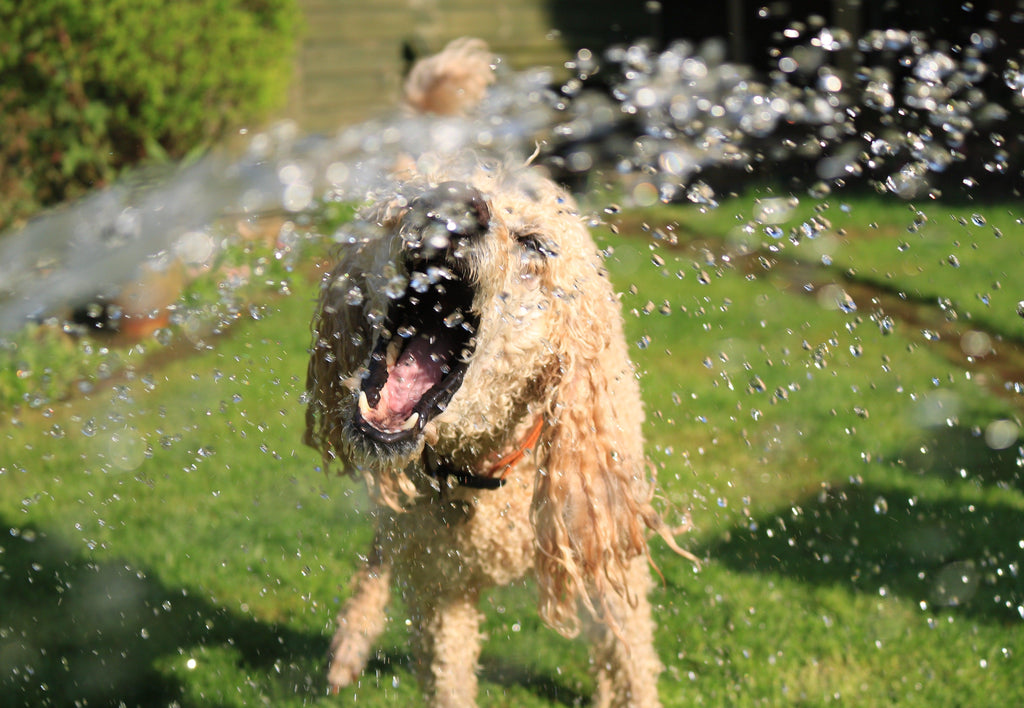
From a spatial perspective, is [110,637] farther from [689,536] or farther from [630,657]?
[689,536]

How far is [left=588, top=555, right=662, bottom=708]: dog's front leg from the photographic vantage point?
8.53 feet

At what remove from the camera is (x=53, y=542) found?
3.66m

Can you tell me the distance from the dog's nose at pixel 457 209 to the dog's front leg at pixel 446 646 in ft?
3.87

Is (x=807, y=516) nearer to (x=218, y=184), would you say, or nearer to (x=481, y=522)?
(x=481, y=522)

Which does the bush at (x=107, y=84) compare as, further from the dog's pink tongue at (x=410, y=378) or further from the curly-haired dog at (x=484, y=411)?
the dog's pink tongue at (x=410, y=378)

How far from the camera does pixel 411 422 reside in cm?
184

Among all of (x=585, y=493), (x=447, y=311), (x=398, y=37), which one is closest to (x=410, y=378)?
(x=447, y=311)

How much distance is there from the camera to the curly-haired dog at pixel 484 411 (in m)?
1.84

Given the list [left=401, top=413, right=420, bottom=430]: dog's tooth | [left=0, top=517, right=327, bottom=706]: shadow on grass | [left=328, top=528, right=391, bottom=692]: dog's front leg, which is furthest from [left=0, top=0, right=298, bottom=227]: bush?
[left=401, top=413, right=420, bottom=430]: dog's tooth

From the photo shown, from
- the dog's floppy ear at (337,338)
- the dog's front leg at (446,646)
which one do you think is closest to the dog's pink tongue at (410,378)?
the dog's floppy ear at (337,338)

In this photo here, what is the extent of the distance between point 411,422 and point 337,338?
0.39 m

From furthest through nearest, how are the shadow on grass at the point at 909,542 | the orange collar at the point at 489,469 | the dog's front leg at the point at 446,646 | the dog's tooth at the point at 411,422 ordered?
1. the shadow on grass at the point at 909,542
2. the dog's front leg at the point at 446,646
3. the orange collar at the point at 489,469
4. the dog's tooth at the point at 411,422

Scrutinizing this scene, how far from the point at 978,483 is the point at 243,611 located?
3062 millimetres

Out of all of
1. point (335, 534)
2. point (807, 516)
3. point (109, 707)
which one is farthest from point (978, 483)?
point (109, 707)
